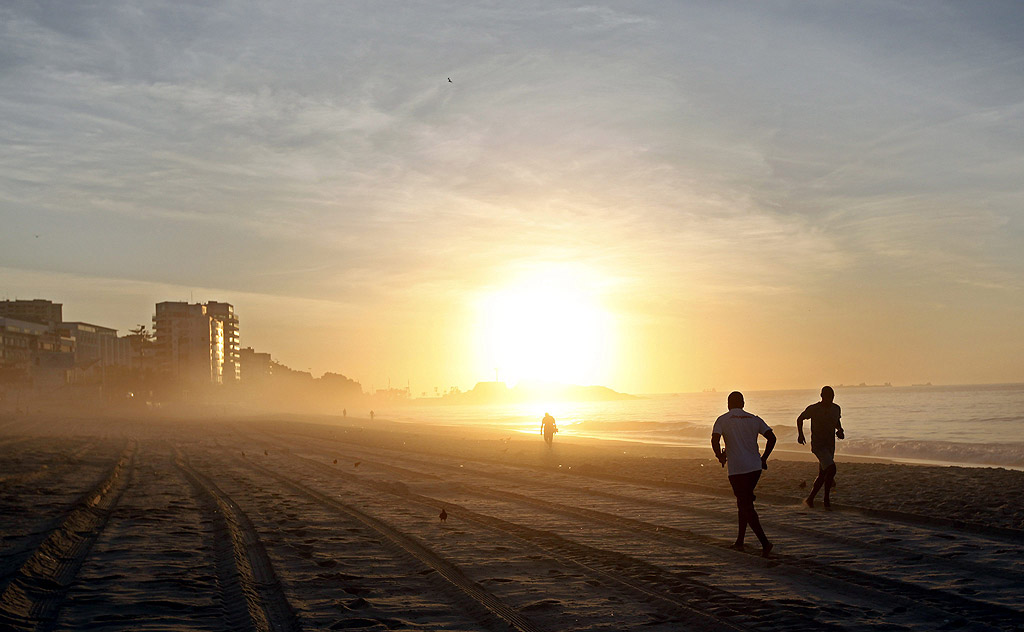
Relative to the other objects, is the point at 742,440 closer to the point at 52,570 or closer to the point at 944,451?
the point at 52,570

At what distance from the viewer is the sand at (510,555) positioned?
698 centimetres

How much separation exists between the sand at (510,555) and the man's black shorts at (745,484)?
73 centimetres

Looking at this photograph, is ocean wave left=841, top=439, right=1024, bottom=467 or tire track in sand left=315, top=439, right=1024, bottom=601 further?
ocean wave left=841, top=439, right=1024, bottom=467

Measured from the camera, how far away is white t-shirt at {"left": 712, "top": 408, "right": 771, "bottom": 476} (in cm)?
944

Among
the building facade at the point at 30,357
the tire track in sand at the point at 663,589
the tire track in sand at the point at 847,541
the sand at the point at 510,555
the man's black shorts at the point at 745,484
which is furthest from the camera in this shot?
the building facade at the point at 30,357

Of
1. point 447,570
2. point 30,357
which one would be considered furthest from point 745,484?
point 30,357

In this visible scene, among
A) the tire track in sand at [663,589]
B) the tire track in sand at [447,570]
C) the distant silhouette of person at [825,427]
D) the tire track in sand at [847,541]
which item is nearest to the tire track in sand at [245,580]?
the tire track in sand at [447,570]

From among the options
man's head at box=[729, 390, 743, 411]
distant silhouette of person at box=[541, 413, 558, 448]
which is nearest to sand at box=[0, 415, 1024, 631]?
man's head at box=[729, 390, 743, 411]

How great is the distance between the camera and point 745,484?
9469 millimetres

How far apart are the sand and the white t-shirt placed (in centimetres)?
112

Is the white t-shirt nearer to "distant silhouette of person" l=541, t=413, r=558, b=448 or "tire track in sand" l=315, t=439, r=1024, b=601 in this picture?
"tire track in sand" l=315, t=439, r=1024, b=601

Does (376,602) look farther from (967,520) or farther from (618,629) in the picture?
(967,520)

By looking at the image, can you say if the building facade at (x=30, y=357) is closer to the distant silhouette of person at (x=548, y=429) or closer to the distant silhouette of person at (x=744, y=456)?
the distant silhouette of person at (x=548, y=429)

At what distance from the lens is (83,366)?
14100 cm
